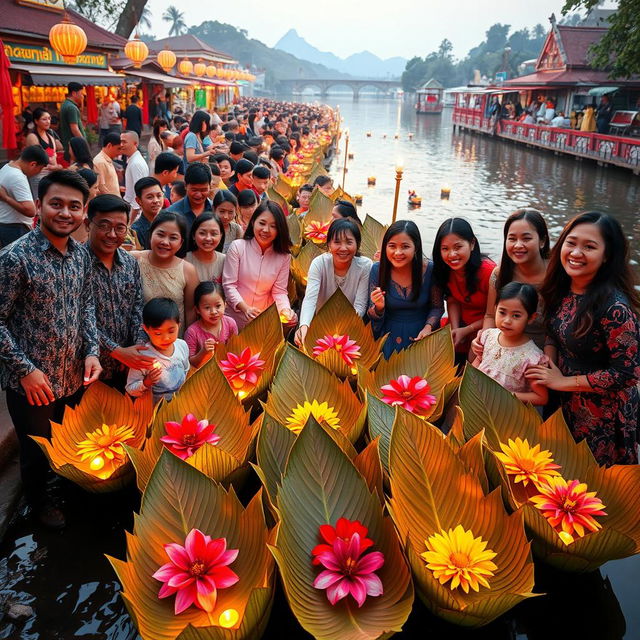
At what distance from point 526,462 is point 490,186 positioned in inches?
530

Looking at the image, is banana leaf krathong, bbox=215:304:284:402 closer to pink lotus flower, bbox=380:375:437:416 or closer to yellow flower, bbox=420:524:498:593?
pink lotus flower, bbox=380:375:437:416

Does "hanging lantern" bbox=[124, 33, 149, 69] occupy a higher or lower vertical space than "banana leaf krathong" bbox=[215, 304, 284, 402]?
higher

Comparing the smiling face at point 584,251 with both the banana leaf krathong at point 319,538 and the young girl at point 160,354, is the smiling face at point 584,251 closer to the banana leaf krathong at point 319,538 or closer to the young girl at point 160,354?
the banana leaf krathong at point 319,538

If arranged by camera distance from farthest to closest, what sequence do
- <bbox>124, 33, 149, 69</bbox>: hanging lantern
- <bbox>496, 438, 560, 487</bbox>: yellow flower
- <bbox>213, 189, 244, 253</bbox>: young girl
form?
<bbox>124, 33, 149, 69</bbox>: hanging lantern → <bbox>213, 189, 244, 253</bbox>: young girl → <bbox>496, 438, 560, 487</bbox>: yellow flower

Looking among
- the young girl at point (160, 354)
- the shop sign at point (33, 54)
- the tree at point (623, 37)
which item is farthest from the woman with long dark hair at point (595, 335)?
the tree at point (623, 37)

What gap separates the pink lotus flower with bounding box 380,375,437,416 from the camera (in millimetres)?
2266

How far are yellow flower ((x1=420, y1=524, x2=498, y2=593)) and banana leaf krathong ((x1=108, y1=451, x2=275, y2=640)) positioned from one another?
18.3 inches

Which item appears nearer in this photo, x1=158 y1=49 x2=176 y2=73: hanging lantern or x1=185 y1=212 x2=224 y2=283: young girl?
x1=185 y1=212 x2=224 y2=283: young girl

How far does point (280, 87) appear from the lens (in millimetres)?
89688

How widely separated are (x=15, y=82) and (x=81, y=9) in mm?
8439

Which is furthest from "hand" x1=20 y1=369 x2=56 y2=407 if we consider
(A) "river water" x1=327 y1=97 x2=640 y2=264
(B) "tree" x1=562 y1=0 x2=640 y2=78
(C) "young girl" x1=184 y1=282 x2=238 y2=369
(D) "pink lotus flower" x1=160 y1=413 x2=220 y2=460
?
(B) "tree" x1=562 y1=0 x2=640 y2=78

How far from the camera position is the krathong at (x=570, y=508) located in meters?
1.70

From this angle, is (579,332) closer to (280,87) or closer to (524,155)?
(524,155)

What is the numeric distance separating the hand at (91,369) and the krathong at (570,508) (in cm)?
174
